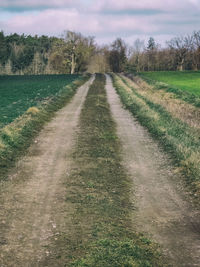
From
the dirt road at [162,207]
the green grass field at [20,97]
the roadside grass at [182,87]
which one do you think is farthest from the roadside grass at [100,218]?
the roadside grass at [182,87]

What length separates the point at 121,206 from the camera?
7473 millimetres

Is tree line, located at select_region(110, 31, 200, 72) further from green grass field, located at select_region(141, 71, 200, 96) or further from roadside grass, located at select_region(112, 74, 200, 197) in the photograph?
roadside grass, located at select_region(112, 74, 200, 197)

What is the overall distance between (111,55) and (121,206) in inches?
4368

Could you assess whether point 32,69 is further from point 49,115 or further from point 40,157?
point 40,157

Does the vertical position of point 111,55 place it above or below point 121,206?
above

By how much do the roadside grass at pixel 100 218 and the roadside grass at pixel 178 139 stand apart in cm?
171

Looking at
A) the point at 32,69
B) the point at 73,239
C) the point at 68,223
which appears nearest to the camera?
the point at 73,239

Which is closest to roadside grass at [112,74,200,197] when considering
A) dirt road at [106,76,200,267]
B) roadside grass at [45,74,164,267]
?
dirt road at [106,76,200,267]

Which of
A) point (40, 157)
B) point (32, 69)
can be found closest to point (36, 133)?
point (40, 157)

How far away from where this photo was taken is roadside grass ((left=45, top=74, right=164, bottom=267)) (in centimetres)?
543

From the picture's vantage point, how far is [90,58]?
110688 millimetres

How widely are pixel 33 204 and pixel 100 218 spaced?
60.3 inches

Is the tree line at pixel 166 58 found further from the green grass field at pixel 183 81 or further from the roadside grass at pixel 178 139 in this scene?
the roadside grass at pixel 178 139

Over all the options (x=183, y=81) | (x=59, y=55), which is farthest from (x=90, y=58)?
(x=183, y=81)
